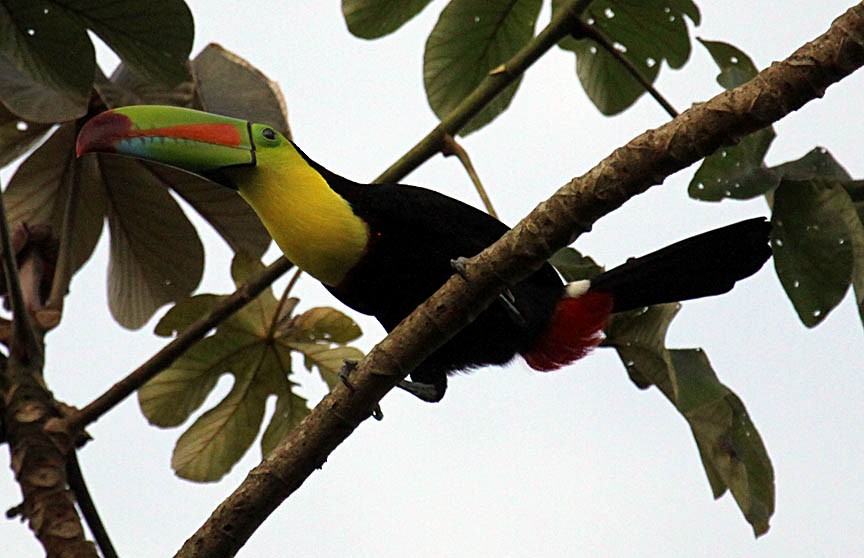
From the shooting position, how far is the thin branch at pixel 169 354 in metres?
2.63

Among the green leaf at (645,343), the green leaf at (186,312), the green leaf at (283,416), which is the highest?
the green leaf at (186,312)

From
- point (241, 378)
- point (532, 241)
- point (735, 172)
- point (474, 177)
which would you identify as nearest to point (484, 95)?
point (474, 177)

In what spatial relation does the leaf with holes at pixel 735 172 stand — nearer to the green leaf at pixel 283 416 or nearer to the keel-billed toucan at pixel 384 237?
the keel-billed toucan at pixel 384 237

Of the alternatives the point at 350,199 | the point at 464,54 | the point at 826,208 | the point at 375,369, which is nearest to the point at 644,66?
the point at 464,54

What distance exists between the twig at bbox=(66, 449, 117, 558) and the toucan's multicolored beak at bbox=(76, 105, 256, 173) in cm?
72

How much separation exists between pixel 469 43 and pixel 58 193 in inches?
49.9

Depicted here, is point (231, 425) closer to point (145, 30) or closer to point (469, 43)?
point (145, 30)

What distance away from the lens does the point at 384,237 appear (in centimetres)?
252

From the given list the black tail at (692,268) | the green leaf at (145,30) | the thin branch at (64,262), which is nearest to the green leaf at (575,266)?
the black tail at (692,268)

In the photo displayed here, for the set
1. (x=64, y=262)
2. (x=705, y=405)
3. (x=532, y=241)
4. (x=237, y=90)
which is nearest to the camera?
(x=532, y=241)

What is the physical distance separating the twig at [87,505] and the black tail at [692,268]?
1267 millimetres

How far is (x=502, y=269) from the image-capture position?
1.90 metres

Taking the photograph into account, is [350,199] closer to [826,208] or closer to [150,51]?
[150,51]

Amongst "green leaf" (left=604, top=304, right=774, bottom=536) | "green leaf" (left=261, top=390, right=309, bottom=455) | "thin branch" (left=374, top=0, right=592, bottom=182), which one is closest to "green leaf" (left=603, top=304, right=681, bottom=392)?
"green leaf" (left=604, top=304, right=774, bottom=536)
